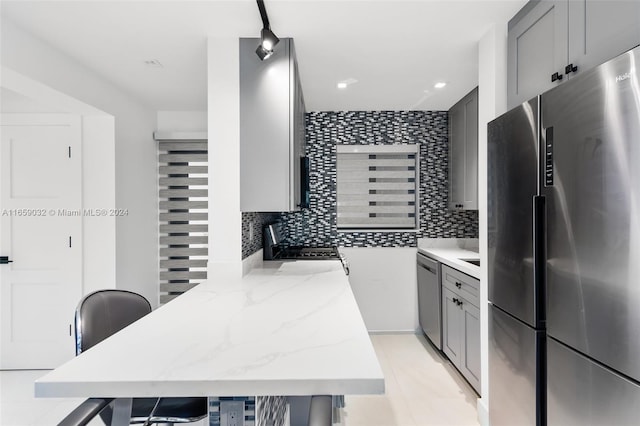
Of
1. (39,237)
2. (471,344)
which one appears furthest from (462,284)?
(39,237)

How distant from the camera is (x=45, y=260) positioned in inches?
125

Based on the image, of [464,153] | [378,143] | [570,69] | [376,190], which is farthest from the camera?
[376,190]

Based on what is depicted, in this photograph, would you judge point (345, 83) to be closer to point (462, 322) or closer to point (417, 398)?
point (462, 322)

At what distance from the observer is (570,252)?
1.34 m

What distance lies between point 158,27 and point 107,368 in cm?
193

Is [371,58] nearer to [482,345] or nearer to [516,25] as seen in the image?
[516,25]

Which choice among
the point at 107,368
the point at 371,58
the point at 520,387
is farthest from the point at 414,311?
the point at 107,368

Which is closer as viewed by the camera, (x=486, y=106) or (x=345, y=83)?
(x=486, y=106)

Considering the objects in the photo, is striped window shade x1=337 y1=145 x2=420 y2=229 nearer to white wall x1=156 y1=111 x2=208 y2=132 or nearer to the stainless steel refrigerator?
white wall x1=156 y1=111 x2=208 y2=132

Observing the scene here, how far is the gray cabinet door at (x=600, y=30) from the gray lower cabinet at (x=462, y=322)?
1.51 meters

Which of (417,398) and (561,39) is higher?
(561,39)

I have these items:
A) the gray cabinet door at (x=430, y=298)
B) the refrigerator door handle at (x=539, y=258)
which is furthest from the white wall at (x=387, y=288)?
the refrigerator door handle at (x=539, y=258)

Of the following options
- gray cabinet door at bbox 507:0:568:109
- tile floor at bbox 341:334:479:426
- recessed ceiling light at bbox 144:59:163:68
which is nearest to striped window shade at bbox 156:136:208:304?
recessed ceiling light at bbox 144:59:163:68

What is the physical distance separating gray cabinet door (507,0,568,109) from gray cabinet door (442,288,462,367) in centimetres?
164
